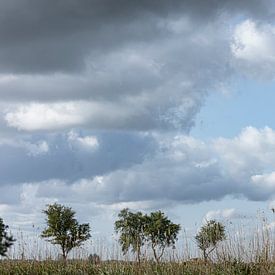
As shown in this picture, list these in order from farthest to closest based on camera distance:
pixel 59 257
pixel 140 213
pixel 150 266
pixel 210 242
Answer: pixel 140 213 → pixel 59 257 → pixel 210 242 → pixel 150 266

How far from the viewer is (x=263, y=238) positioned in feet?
66.7

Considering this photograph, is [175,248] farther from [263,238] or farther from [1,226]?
[1,226]

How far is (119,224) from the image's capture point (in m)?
67.2

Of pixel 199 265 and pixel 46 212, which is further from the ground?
pixel 46 212

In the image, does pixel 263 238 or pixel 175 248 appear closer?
pixel 263 238

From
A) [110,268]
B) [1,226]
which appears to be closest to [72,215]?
[1,226]

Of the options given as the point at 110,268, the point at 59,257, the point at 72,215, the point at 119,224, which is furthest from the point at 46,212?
the point at 110,268

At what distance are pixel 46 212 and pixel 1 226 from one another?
195 inches

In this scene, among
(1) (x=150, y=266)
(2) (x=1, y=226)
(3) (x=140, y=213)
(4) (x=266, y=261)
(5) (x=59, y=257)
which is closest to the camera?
(4) (x=266, y=261)

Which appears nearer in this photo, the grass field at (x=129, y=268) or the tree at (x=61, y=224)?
the grass field at (x=129, y=268)

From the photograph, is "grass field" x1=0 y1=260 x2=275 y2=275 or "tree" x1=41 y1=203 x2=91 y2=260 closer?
"grass field" x1=0 y1=260 x2=275 y2=275

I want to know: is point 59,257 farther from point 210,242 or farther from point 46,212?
point 46,212

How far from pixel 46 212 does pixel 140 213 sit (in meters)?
11.7

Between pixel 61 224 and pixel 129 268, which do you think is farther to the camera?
pixel 61 224
